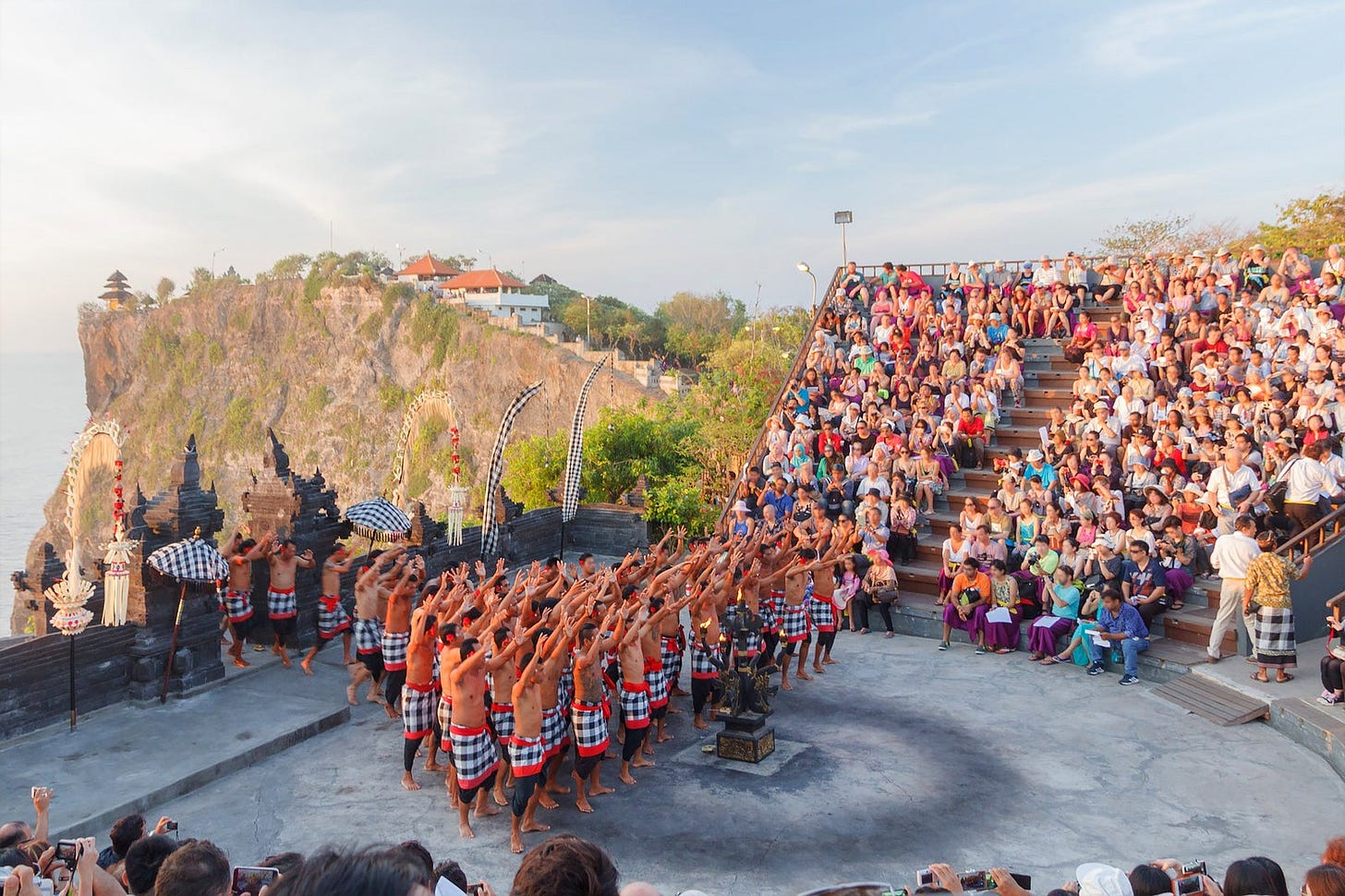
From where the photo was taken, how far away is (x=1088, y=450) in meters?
13.8

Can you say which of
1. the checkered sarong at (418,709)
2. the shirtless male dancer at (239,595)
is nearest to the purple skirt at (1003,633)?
the checkered sarong at (418,709)

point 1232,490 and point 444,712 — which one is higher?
point 1232,490

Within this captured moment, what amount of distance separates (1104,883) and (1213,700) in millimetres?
7487

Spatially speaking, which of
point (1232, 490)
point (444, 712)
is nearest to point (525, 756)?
point (444, 712)

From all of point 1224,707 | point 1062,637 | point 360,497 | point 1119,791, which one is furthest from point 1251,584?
point 360,497

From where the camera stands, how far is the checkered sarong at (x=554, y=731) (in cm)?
783

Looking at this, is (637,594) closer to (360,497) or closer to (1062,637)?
(1062,637)

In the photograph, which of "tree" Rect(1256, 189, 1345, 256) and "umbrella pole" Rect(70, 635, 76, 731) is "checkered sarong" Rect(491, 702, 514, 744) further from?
"tree" Rect(1256, 189, 1345, 256)

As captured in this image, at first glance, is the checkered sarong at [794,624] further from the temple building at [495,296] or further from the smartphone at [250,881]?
the temple building at [495,296]

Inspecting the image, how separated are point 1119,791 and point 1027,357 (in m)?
11.2

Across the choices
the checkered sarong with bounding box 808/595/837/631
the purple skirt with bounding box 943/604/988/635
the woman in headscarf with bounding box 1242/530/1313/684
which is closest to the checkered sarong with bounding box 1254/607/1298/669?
the woman in headscarf with bounding box 1242/530/1313/684

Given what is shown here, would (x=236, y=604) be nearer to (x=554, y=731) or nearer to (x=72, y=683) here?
(x=72, y=683)

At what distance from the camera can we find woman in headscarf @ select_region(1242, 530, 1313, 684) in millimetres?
10062

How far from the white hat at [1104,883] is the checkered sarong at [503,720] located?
493 cm
